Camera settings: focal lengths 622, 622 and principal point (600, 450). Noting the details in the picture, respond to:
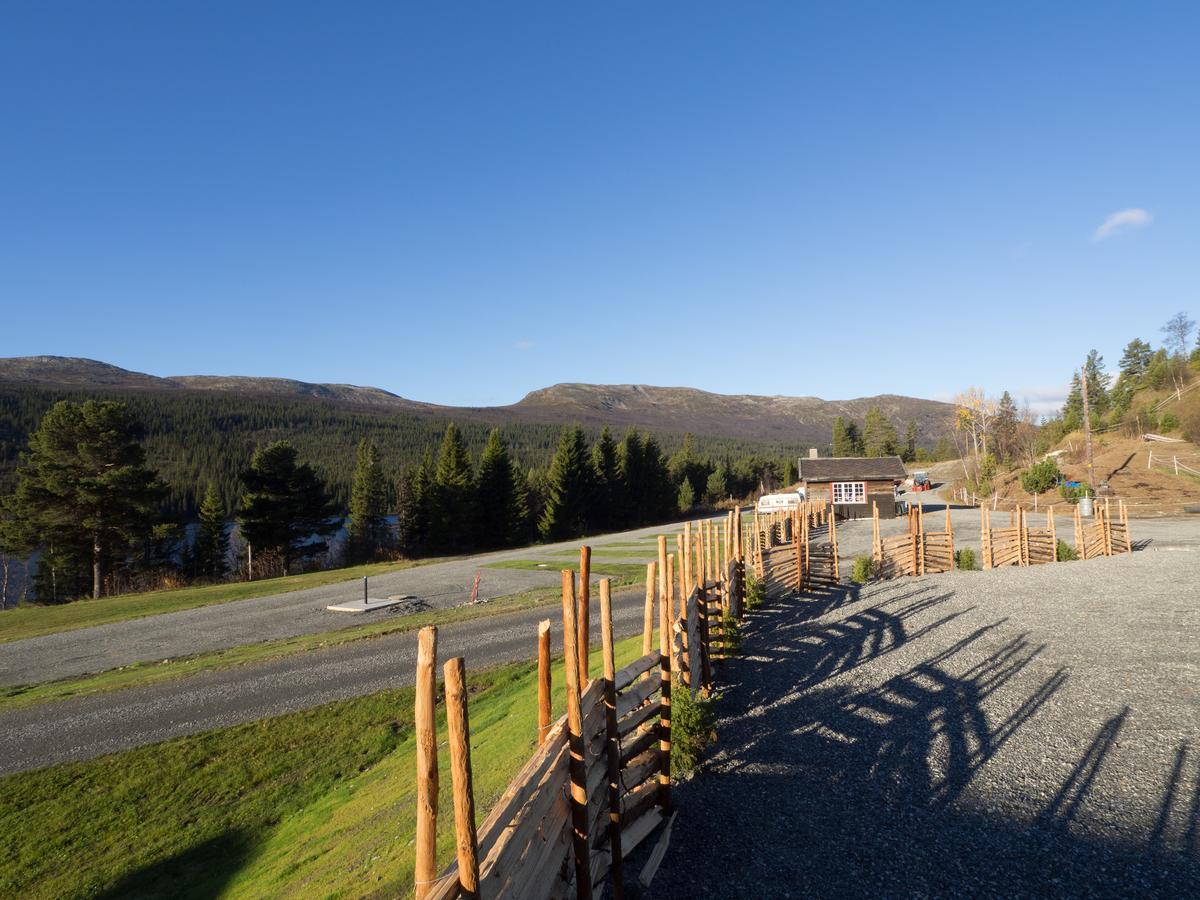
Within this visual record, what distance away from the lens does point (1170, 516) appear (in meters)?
37.1

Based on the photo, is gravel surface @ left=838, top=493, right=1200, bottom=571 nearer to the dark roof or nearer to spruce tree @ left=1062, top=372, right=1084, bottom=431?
the dark roof

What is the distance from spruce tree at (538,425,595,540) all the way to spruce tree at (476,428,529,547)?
10.9ft

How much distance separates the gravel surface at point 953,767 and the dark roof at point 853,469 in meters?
37.8

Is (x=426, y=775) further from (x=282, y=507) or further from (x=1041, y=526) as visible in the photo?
(x=282, y=507)

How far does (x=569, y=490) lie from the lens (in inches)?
2447

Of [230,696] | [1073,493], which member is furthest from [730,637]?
[1073,493]

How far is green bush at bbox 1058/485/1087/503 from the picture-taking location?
43.0m

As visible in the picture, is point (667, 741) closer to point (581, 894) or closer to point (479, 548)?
point (581, 894)

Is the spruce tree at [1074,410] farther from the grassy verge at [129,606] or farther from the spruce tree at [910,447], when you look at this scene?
the grassy verge at [129,606]

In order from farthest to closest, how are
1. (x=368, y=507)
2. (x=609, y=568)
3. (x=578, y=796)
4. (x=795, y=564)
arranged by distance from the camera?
1. (x=368, y=507)
2. (x=609, y=568)
3. (x=795, y=564)
4. (x=578, y=796)

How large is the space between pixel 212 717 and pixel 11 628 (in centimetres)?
1850

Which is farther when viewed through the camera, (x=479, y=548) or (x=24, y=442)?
(x=24, y=442)

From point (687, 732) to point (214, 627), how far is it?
21.4 metres

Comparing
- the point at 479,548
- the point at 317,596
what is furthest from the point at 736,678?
the point at 479,548
